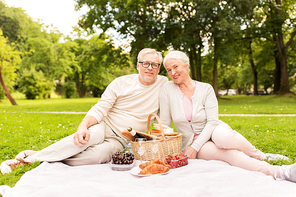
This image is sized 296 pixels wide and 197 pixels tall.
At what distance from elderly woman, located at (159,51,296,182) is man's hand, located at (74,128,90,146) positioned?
134cm

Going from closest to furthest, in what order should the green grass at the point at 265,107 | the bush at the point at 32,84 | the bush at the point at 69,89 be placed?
the green grass at the point at 265,107 → the bush at the point at 32,84 → the bush at the point at 69,89

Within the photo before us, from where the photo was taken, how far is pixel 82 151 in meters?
3.58

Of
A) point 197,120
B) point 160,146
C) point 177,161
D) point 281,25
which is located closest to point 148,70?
point 197,120

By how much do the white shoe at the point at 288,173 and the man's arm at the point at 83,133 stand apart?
257cm

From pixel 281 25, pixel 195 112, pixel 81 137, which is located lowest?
pixel 81 137

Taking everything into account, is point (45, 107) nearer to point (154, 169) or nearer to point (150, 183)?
point (154, 169)

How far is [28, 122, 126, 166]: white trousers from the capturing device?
3457mm

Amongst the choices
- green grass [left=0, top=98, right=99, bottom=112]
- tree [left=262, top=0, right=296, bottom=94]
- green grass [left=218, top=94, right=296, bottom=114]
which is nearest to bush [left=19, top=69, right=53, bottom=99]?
green grass [left=0, top=98, right=99, bottom=112]

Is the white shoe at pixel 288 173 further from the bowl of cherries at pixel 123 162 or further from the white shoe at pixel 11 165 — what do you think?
the white shoe at pixel 11 165

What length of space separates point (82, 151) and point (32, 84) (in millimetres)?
35326

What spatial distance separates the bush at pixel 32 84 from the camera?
3472 cm

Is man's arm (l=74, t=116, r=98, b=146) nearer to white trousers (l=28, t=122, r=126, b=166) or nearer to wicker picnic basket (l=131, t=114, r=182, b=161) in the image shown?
white trousers (l=28, t=122, r=126, b=166)

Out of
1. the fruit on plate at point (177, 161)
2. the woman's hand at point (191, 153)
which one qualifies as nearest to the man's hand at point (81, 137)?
the fruit on plate at point (177, 161)

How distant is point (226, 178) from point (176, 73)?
72.4 inches
